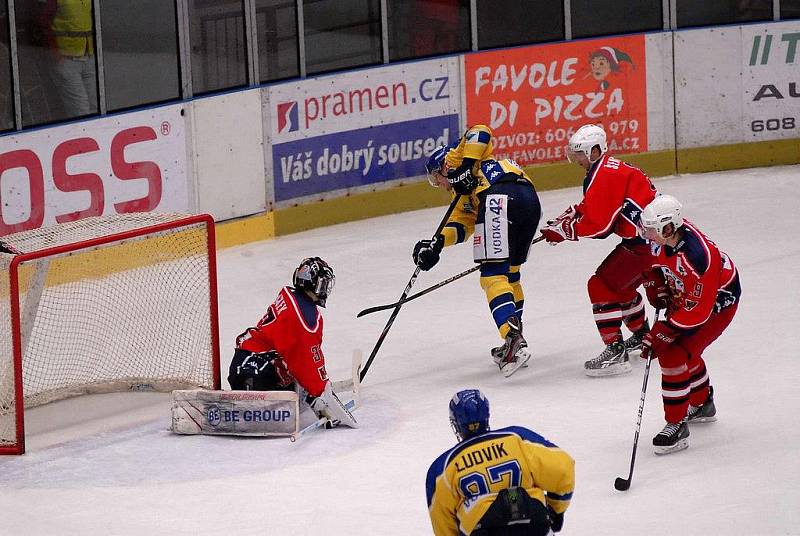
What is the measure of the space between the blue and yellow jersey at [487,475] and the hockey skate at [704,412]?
234 cm

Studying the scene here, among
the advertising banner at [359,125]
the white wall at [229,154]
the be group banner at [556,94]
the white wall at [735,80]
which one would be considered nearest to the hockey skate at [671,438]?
the white wall at [229,154]

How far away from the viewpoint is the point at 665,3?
11.0 m

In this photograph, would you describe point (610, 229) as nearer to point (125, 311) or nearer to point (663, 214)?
point (663, 214)

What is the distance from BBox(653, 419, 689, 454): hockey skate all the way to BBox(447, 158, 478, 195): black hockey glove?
176cm

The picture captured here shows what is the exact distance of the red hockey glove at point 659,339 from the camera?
580cm

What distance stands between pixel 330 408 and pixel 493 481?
8.16 feet

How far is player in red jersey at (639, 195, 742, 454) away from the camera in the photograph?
570 centimetres

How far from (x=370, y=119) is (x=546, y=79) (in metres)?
1.37

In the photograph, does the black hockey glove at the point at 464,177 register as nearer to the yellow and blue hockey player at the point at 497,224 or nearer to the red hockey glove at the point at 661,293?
the yellow and blue hockey player at the point at 497,224

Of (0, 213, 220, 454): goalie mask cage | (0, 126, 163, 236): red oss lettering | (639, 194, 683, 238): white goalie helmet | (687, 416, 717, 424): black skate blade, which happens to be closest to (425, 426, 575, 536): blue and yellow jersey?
(639, 194, 683, 238): white goalie helmet

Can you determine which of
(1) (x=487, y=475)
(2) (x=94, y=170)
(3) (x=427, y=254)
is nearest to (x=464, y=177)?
(3) (x=427, y=254)

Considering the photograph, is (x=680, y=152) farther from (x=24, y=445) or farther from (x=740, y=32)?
(x=24, y=445)

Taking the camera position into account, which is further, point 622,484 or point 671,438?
point 671,438

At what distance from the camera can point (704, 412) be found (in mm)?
6188
